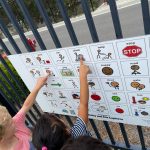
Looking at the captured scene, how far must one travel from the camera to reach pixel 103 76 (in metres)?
1.78

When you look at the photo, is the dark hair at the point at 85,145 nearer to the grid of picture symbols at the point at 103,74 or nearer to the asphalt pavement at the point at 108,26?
the grid of picture symbols at the point at 103,74

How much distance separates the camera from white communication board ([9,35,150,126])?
1557 mm

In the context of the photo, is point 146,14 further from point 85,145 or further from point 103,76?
point 85,145

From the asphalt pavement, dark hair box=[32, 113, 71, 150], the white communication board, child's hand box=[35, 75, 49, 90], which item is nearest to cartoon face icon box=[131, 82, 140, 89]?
the white communication board

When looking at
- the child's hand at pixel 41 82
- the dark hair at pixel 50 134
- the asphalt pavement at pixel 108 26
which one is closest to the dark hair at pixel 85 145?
the dark hair at pixel 50 134

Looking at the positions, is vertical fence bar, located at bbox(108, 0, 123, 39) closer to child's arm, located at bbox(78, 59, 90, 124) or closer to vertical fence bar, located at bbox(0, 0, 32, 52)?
child's arm, located at bbox(78, 59, 90, 124)

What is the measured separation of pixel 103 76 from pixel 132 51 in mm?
325

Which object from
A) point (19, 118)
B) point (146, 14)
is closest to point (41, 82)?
point (19, 118)

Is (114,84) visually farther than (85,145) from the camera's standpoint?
Yes

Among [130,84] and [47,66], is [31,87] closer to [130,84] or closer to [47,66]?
[47,66]

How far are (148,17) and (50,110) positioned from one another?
1.45 meters

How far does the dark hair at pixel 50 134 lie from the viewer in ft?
5.17

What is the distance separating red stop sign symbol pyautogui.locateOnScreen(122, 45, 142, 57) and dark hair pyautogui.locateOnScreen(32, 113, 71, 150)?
1.88 ft

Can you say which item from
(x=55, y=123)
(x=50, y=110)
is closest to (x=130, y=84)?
(x=55, y=123)
